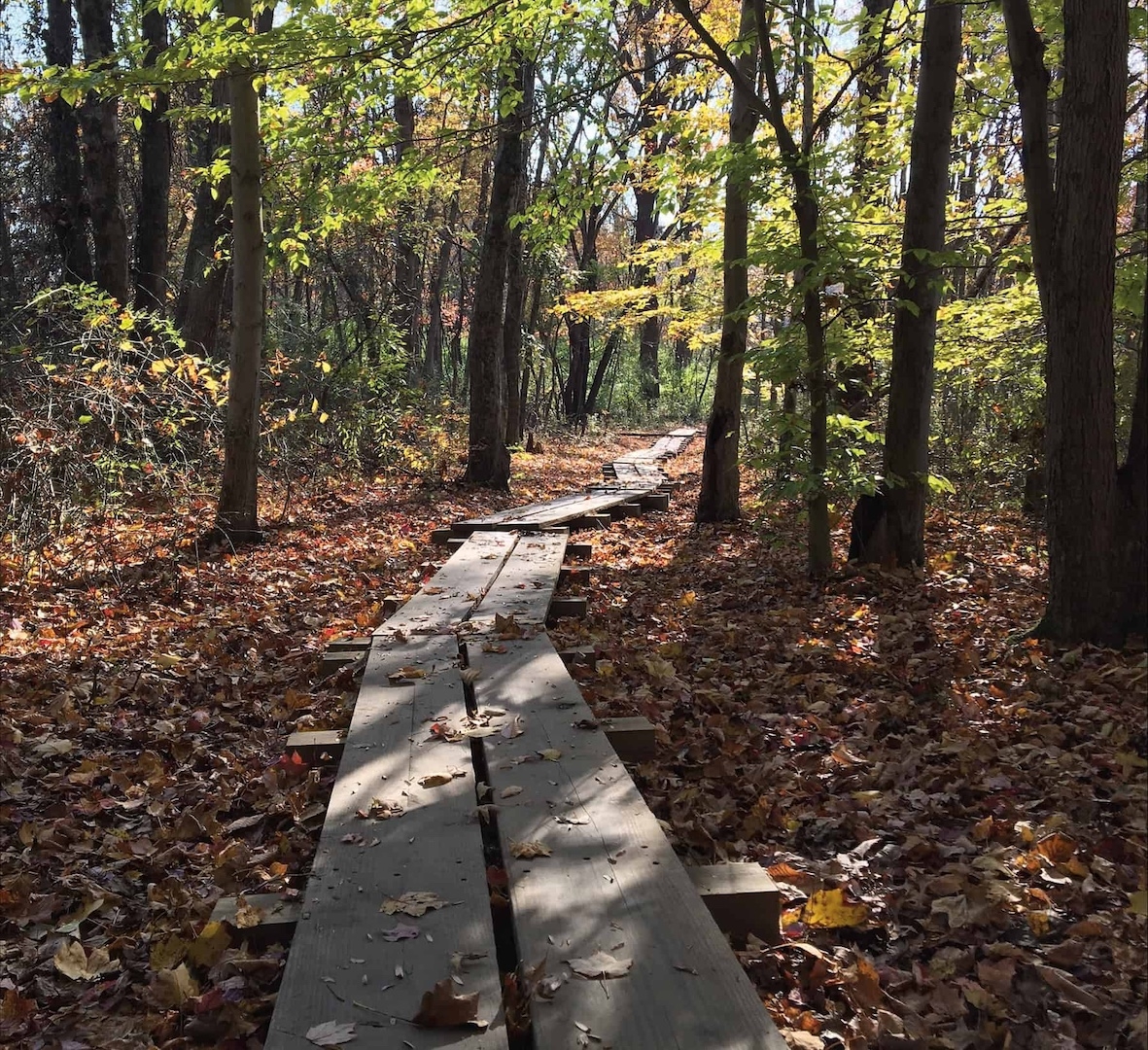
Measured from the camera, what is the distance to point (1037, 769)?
3.88m

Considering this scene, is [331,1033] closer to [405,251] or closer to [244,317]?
[244,317]

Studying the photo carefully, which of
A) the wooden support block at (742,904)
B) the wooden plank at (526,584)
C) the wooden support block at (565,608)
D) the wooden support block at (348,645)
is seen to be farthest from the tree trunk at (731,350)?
the wooden support block at (742,904)

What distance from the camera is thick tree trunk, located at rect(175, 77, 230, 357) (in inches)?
489

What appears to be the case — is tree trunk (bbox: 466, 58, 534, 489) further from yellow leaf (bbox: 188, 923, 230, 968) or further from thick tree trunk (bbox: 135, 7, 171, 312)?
yellow leaf (bbox: 188, 923, 230, 968)

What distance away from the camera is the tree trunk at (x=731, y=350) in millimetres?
9336

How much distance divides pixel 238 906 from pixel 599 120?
26.1 feet

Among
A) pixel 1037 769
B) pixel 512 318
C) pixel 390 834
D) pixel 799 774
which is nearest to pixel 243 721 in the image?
pixel 390 834

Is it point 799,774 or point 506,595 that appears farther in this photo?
point 506,595

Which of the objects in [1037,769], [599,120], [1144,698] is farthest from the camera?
[599,120]

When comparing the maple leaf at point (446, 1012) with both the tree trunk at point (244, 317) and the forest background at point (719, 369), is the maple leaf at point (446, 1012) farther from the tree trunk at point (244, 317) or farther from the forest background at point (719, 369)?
the tree trunk at point (244, 317)

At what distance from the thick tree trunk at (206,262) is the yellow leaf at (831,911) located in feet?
34.7

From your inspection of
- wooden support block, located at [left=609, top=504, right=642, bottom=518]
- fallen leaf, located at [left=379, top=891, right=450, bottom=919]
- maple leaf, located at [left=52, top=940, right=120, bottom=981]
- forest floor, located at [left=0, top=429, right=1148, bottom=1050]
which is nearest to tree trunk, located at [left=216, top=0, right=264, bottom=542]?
forest floor, located at [left=0, top=429, right=1148, bottom=1050]

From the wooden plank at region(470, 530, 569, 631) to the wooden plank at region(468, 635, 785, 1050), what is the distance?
2060mm

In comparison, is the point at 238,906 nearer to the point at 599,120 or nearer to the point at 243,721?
the point at 243,721
